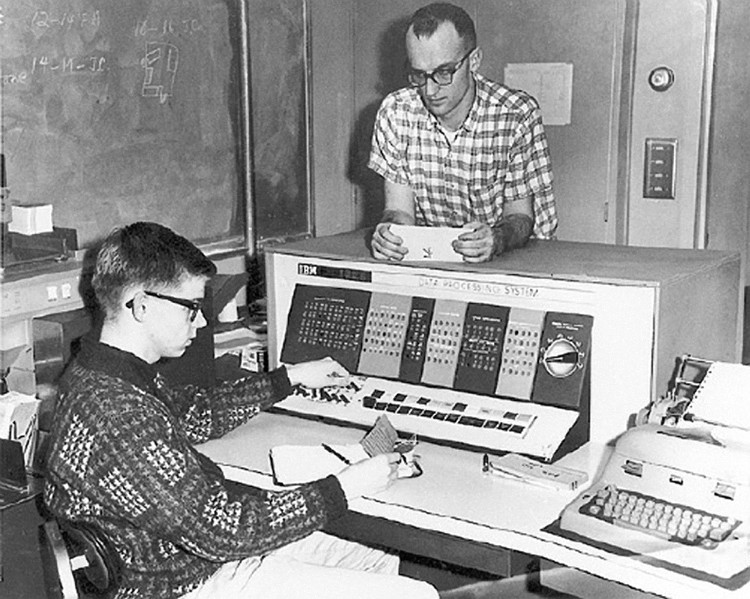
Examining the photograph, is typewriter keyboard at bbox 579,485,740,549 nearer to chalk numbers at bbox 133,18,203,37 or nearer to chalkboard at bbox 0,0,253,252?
chalkboard at bbox 0,0,253,252

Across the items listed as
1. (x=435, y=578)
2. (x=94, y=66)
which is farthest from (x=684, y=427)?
(x=94, y=66)

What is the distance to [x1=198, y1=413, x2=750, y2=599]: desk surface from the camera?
5.27 ft

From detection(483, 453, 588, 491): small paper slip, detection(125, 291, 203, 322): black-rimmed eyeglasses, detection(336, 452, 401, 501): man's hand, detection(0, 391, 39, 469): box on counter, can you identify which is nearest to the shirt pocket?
detection(483, 453, 588, 491): small paper slip

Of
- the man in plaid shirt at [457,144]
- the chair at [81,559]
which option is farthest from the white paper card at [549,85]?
the chair at [81,559]

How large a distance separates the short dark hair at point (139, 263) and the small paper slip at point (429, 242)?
0.64 meters

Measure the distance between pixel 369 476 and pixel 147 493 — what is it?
1.44 feet

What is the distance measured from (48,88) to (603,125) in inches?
77.4

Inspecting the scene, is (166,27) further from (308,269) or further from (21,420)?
(21,420)

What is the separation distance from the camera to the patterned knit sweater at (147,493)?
5.31 feet

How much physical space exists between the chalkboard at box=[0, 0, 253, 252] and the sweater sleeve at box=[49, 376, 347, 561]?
1.53 meters

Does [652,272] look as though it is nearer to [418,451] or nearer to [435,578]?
[418,451]

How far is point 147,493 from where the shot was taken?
1609 millimetres

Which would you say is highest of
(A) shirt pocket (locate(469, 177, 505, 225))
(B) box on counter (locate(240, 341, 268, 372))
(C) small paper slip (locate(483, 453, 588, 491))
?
(A) shirt pocket (locate(469, 177, 505, 225))

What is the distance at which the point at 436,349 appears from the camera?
2.30m
